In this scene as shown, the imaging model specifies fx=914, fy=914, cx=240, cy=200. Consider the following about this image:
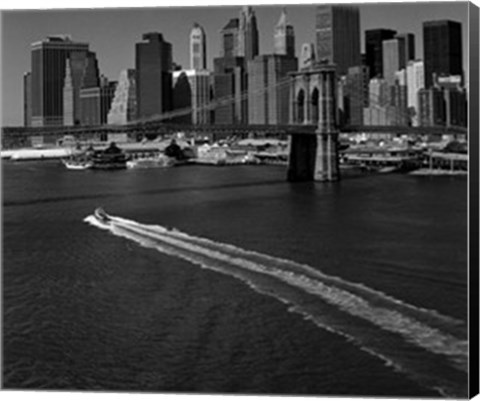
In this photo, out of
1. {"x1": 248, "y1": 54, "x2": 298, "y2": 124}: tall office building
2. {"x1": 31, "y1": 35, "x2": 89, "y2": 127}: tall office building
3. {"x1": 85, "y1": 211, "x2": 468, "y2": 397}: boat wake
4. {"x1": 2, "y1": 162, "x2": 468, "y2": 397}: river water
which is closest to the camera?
{"x1": 85, "y1": 211, "x2": 468, "y2": 397}: boat wake

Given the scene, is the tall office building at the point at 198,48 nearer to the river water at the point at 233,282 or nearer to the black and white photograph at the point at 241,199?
the black and white photograph at the point at 241,199

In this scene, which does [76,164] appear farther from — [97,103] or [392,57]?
[392,57]

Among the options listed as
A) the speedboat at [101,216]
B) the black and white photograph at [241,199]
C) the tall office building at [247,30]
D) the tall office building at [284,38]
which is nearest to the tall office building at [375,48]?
the black and white photograph at [241,199]

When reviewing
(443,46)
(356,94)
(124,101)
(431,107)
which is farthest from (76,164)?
(443,46)

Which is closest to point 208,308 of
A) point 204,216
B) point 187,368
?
point 187,368

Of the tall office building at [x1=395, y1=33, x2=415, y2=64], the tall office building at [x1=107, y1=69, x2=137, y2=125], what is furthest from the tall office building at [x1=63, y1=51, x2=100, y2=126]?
the tall office building at [x1=395, y1=33, x2=415, y2=64]

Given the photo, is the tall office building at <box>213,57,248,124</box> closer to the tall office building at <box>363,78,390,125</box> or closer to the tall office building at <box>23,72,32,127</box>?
the tall office building at <box>363,78,390,125</box>
